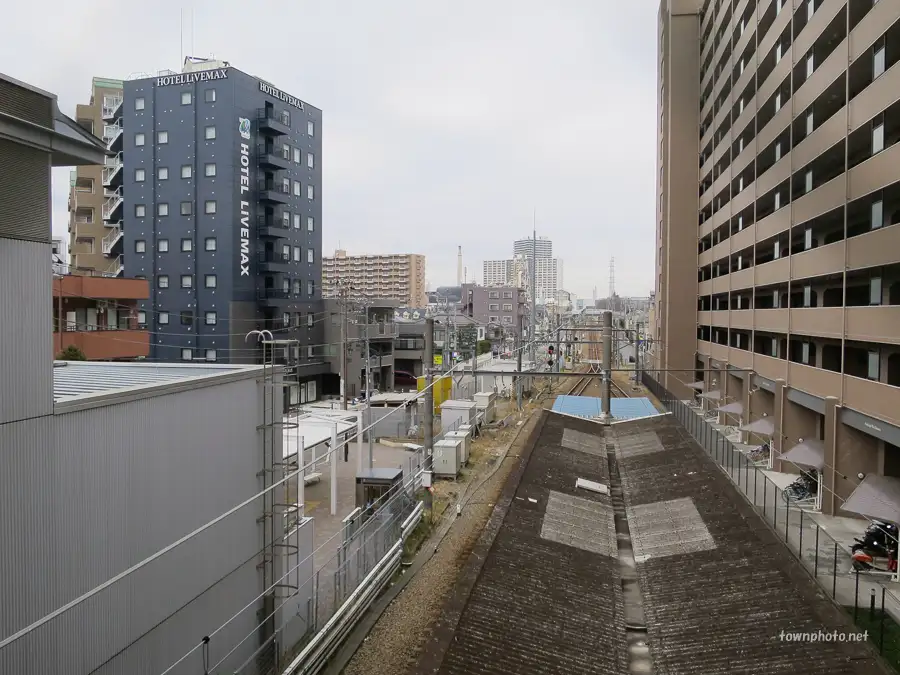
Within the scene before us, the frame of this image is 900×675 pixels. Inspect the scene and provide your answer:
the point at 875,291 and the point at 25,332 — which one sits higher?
the point at 875,291

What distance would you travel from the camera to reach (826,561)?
11.9m

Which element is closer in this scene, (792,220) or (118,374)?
(118,374)

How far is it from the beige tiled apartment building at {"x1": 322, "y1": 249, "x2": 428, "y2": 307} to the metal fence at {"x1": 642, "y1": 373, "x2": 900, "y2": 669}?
112 m

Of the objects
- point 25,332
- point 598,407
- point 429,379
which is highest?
point 25,332

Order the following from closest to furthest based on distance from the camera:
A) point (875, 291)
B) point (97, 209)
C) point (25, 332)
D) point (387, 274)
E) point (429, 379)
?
point (25, 332)
point (429, 379)
point (875, 291)
point (97, 209)
point (387, 274)

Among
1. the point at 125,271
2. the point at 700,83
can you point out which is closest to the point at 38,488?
the point at 125,271

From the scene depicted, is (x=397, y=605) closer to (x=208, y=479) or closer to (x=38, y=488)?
(x=208, y=479)

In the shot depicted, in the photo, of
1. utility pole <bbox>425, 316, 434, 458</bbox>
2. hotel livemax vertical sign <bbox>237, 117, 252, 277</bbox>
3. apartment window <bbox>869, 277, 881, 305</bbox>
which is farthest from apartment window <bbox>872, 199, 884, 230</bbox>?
hotel livemax vertical sign <bbox>237, 117, 252, 277</bbox>

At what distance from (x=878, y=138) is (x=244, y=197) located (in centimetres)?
3110

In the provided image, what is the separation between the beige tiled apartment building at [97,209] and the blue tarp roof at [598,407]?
1172 inches

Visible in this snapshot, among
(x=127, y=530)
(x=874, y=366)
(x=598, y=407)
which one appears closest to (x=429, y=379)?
(x=127, y=530)

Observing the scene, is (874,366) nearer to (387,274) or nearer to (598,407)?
(598,407)

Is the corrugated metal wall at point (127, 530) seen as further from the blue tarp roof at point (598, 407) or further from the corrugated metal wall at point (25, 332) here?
the blue tarp roof at point (598, 407)

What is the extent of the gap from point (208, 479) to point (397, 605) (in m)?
4.09
